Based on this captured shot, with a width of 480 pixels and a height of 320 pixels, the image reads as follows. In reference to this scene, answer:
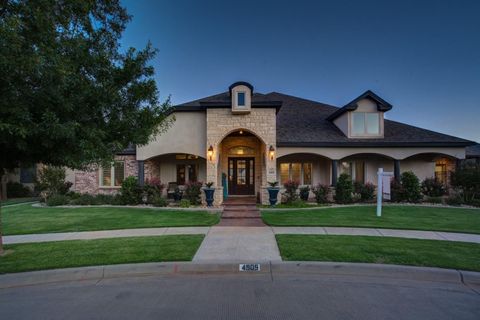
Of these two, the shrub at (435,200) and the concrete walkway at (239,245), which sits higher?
the shrub at (435,200)

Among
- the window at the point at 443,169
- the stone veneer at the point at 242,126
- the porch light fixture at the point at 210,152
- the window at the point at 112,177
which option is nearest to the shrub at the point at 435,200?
the window at the point at 443,169

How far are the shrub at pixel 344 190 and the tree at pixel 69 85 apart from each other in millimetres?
10364

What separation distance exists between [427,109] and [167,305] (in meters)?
28.1

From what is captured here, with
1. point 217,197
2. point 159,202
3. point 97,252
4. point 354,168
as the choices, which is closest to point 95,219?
Result: point 159,202

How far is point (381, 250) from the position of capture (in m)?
5.50

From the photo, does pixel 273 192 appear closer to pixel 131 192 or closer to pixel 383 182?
pixel 383 182

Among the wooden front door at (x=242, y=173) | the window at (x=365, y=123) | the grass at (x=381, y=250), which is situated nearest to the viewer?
the grass at (x=381, y=250)

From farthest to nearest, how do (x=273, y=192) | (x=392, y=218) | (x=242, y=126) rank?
(x=242, y=126) < (x=273, y=192) < (x=392, y=218)

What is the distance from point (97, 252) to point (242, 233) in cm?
391

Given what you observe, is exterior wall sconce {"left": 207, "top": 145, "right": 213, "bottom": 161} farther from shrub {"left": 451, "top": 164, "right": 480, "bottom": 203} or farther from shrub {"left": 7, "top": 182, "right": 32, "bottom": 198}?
shrub {"left": 7, "top": 182, "right": 32, "bottom": 198}

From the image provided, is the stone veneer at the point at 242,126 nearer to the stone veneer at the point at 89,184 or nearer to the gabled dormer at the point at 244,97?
the gabled dormer at the point at 244,97

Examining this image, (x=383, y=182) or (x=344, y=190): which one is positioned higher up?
(x=383, y=182)

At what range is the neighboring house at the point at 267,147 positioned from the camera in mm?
12758

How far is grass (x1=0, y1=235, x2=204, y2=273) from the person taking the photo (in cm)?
481
